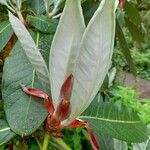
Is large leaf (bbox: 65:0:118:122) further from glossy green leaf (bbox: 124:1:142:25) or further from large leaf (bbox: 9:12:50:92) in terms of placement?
glossy green leaf (bbox: 124:1:142:25)

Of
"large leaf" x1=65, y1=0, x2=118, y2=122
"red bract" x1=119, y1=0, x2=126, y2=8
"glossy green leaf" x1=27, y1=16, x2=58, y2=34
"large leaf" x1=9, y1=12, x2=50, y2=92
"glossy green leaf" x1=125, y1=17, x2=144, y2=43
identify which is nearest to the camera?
"large leaf" x1=65, y1=0, x2=118, y2=122

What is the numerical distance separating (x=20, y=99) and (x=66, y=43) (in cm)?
17

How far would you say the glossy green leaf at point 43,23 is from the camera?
846 millimetres

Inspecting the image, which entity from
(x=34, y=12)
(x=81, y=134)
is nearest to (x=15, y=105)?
(x=34, y=12)

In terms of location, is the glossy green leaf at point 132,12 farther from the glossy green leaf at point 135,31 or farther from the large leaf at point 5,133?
the large leaf at point 5,133

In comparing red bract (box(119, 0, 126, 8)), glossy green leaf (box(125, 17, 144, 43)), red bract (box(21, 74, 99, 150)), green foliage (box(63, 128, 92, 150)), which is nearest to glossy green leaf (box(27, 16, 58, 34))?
red bract (box(21, 74, 99, 150))

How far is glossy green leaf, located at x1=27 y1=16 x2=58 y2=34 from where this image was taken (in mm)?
846

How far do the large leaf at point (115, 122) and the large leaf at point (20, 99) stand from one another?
0.28 ft

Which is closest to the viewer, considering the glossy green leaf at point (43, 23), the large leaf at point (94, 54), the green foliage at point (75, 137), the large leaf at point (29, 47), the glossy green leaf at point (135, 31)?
the large leaf at point (94, 54)

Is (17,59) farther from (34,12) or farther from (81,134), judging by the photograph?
(81,134)

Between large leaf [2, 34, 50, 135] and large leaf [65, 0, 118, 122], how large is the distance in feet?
0.33

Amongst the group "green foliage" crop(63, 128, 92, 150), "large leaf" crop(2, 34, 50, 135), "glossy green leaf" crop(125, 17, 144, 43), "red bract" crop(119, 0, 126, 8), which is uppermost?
"red bract" crop(119, 0, 126, 8)

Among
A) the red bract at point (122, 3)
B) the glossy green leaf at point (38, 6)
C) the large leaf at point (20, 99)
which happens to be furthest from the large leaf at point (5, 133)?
the red bract at point (122, 3)

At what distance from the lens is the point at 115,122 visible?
2.53 feet
